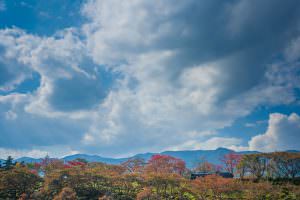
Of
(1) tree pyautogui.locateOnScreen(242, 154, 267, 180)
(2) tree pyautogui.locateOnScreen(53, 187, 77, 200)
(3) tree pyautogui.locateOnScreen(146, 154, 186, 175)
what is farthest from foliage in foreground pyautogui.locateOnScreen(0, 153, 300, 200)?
(3) tree pyautogui.locateOnScreen(146, 154, 186, 175)

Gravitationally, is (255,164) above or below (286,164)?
below

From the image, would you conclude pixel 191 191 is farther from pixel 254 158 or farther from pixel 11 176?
pixel 254 158

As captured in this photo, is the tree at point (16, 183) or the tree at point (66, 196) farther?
the tree at point (16, 183)

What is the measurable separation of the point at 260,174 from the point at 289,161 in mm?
6050

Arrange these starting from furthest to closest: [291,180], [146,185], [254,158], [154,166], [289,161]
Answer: [154,166]
[254,158]
[289,161]
[291,180]
[146,185]

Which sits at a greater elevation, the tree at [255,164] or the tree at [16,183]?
the tree at [255,164]

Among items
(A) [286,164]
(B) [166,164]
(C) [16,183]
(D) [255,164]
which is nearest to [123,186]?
(C) [16,183]

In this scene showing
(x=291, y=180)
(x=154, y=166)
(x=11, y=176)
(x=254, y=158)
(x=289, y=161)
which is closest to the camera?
(x=11, y=176)

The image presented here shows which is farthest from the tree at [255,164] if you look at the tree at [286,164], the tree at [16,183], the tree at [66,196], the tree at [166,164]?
the tree at [16,183]

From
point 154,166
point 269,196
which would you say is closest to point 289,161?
point 269,196

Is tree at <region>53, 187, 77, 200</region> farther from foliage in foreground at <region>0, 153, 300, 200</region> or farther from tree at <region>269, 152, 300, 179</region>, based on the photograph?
tree at <region>269, 152, 300, 179</region>

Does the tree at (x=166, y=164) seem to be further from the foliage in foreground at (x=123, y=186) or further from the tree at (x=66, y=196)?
the tree at (x=66, y=196)

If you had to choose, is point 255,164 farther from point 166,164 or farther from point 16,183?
point 16,183

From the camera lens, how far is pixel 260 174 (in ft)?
164
